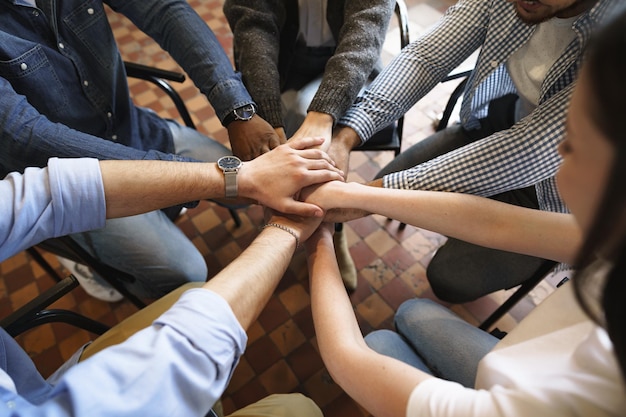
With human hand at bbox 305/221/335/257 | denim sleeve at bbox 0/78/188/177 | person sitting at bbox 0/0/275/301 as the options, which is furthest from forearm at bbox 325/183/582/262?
denim sleeve at bbox 0/78/188/177

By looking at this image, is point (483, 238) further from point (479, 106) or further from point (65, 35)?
point (65, 35)

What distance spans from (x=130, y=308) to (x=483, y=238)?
1408mm

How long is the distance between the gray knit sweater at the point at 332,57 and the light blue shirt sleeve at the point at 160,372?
0.73 metres

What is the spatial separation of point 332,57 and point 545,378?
3.33 ft

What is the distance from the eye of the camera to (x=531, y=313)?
2.55 feet

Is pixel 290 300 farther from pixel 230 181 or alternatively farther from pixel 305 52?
pixel 305 52

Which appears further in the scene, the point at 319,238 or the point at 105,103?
the point at 105,103

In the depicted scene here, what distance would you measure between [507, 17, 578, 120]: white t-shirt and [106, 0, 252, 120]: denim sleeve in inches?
31.2

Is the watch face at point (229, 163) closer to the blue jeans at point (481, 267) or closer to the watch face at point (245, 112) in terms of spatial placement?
the watch face at point (245, 112)

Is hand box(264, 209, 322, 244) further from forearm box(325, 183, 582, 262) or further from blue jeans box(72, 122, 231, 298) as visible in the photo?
blue jeans box(72, 122, 231, 298)

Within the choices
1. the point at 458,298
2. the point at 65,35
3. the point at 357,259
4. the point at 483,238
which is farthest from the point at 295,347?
the point at 65,35

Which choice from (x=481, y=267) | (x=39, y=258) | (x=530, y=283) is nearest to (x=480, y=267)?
(x=481, y=267)

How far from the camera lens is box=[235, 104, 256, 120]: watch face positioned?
1.21 metres

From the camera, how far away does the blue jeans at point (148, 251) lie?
3.85 ft
